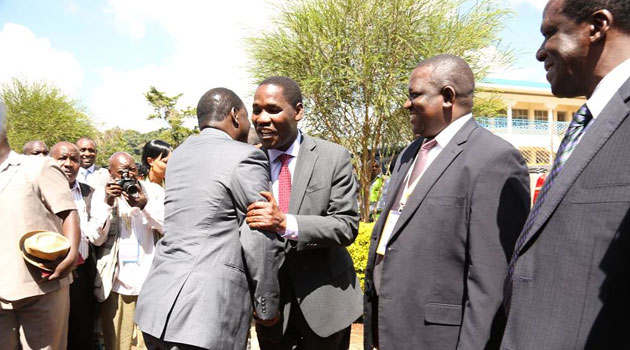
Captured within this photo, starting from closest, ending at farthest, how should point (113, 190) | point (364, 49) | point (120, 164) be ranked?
point (113, 190) → point (120, 164) → point (364, 49)

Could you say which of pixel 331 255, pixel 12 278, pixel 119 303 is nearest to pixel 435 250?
pixel 331 255

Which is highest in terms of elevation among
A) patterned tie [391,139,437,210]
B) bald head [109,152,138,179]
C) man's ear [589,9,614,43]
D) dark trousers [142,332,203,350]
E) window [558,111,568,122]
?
man's ear [589,9,614,43]

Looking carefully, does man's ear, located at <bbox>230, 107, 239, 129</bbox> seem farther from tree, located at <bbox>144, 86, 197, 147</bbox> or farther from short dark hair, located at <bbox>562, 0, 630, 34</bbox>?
tree, located at <bbox>144, 86, 197, 147</bbox>

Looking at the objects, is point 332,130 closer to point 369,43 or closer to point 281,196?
point 369,43

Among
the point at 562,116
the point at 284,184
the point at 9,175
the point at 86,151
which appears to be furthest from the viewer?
the point at 562,116

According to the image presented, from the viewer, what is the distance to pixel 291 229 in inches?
109

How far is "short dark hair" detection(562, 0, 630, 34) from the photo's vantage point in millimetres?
1507

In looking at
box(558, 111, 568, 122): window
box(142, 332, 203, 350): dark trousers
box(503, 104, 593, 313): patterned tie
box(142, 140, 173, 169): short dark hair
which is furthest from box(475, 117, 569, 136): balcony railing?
box(503, 104, 593, 313): patterned tie

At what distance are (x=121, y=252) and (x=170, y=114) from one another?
29.4 metres

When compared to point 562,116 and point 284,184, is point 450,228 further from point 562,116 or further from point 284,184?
point 562,116

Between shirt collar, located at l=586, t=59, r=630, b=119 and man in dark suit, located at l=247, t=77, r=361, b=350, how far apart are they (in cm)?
163

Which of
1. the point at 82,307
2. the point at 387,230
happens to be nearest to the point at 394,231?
the point at 387,230

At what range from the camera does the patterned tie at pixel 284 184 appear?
3102 mm

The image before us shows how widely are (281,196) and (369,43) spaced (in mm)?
8943
